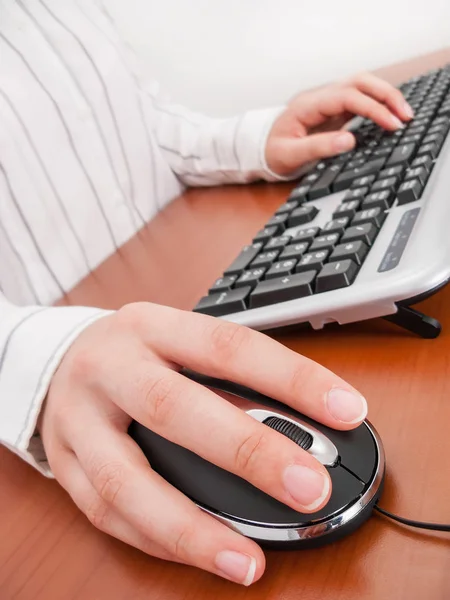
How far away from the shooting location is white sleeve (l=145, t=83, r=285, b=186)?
72cm

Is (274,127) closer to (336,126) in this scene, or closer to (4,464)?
(336,126)

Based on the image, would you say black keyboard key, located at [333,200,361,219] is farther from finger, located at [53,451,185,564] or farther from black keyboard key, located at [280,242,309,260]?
finger, located at [53,451,185,564]

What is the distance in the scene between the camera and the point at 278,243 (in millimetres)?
438

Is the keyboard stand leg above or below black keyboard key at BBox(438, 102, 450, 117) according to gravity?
above

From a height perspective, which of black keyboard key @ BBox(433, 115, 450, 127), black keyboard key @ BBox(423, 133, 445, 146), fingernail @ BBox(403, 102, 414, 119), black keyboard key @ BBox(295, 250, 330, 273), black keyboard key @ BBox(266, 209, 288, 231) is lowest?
fingernail @ BBox(403, 102, 414, 119)

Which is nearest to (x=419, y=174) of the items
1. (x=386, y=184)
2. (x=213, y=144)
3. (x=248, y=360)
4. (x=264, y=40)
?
(x=386, y=184)

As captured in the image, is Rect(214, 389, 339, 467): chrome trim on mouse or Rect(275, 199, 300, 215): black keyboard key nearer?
Rect(214, 389, 339, 467): chrome trim on mouse

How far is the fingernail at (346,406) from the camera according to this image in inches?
10.2

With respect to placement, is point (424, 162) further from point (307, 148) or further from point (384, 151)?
point (307, 148)

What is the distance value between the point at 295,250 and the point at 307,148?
0.90 ft

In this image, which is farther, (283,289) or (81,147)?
(81,147)

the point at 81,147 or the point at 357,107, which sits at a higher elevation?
the point at 81,147

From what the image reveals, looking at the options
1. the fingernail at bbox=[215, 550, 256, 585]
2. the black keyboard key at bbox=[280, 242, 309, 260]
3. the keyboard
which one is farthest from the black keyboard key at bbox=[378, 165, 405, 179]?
the fingernail at bbox=[215, 550, 256, 585]

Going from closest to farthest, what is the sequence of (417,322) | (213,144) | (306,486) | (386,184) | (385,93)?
(306,486) < (417,322) < (386,184) < (385,93) < (213,144)
